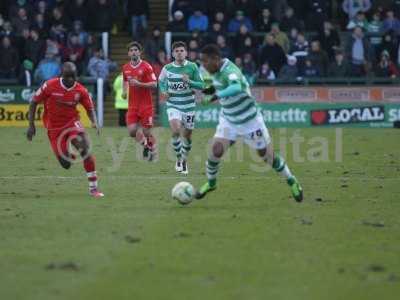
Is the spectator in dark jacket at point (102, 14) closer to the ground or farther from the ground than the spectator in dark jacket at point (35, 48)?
farther from the ground

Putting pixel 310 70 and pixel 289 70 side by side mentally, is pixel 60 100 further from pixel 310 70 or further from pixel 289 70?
pixel 310 70

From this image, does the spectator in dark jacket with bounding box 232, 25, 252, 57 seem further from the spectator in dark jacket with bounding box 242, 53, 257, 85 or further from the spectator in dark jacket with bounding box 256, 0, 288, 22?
the spectator in dark jacket with bounding box 256, 0, 288, 22

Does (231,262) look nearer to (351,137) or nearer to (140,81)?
(140,81)

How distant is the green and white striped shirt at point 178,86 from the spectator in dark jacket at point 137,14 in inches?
558

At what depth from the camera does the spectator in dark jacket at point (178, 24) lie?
32469mm

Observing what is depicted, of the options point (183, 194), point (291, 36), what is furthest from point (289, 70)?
point (183, 194)

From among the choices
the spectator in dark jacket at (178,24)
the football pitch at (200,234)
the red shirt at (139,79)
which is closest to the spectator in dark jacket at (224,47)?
the spectator in dark jacket at (178,24)

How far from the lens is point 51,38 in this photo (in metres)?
32.1

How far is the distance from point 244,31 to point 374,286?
23.4 m

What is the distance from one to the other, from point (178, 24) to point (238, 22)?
74.3 inches

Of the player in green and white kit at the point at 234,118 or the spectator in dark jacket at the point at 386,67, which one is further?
the spectator in dark jacket at the point at 386,67

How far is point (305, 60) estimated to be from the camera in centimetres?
3148

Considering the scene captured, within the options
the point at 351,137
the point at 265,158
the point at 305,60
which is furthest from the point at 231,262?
the point at 305,60

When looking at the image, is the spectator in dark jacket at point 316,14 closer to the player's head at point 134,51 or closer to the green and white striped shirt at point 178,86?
the player's head at point 134,51
